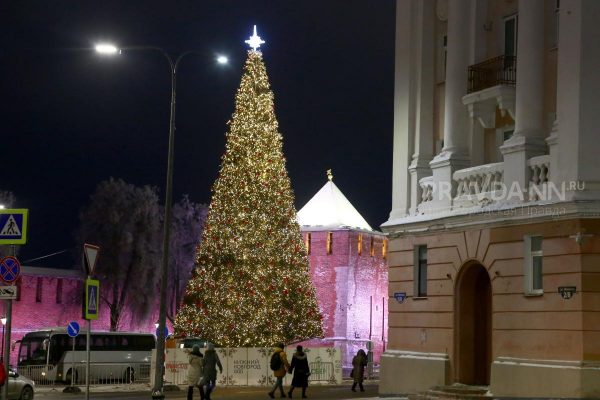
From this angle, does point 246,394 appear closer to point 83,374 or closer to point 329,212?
point 83,374

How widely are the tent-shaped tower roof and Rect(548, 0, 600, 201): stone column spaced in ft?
128

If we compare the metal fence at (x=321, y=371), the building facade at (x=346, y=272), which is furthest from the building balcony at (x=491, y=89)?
the building facade at (x=346, y=272)

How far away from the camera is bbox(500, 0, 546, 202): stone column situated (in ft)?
93.9

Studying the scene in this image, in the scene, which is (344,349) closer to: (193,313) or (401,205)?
(193,313)

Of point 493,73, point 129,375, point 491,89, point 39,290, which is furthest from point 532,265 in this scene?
point 39,290

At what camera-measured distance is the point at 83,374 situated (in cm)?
5238

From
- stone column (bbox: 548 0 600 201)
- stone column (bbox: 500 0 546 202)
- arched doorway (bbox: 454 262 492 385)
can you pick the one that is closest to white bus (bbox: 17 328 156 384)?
arched doorway (bbox: 454 262 492 385)

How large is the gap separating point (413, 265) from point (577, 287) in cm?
740

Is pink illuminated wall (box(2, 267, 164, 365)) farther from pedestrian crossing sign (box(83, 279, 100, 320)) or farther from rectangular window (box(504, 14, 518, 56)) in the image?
pedestrian crossing sign (box(83, 279, 100, 320))

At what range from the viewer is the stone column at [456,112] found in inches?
1248

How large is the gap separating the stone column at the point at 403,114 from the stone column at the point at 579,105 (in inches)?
282

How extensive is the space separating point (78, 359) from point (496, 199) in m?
28.3

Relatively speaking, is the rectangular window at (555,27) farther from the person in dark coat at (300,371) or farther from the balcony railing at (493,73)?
the person in dark coat at (300,371)

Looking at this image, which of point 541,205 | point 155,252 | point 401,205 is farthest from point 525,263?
point 155,252
